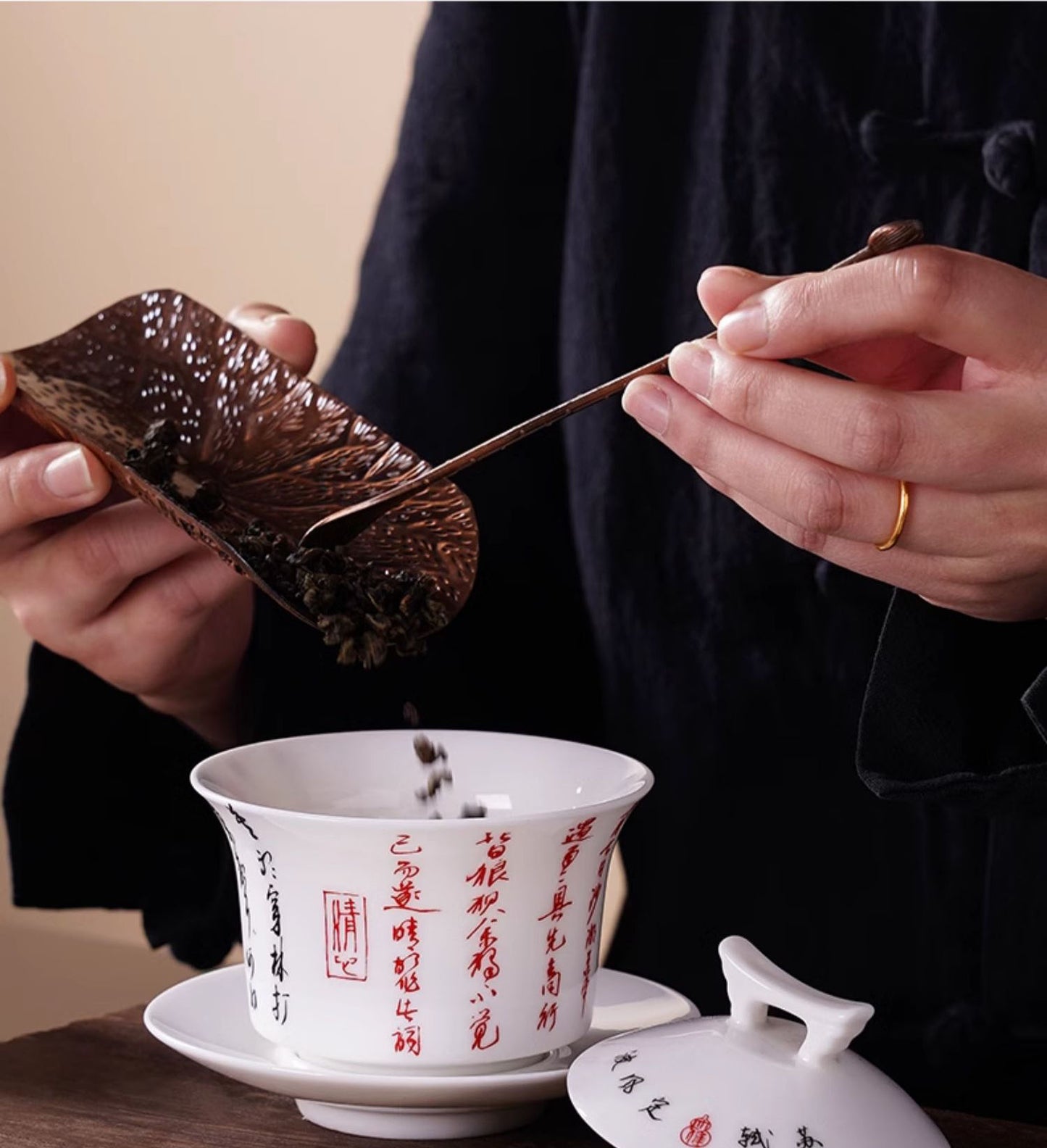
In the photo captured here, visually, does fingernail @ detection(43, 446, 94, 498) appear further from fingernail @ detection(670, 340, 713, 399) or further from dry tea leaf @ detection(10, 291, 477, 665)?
fingernail @ detection(670, 340, 713, 399)

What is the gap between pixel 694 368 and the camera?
2.18ft

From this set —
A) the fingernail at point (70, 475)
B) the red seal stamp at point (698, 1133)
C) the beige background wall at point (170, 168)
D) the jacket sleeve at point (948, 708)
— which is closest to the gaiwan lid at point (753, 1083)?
the red seal stamp at point (698, 1133)

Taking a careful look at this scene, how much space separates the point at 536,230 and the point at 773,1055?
2.65 feet

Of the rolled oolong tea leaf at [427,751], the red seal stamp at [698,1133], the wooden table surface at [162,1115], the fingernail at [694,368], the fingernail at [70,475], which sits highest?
the fingernail at [694,368]

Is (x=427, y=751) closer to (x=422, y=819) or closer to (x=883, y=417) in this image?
(x=422, y=819)

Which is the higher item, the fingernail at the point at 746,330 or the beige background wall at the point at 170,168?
the beige background wall at the point at 170,168

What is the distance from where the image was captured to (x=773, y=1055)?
0.58 m

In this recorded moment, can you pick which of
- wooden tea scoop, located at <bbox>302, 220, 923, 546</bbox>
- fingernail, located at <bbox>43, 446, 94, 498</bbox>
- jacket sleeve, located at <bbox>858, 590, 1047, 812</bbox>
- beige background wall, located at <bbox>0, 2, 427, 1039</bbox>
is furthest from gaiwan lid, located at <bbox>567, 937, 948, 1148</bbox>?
beige background wall, located at <bbox>0, 2, 427, 1039</bbox>

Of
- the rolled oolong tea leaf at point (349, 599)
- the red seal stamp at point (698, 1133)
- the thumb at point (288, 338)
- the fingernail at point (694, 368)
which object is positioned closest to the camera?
the red seal stamp at point (698, 1133)

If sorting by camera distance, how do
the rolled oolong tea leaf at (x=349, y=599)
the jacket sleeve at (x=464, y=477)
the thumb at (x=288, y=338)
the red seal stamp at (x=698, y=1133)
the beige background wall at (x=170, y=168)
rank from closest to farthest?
1. the red seal stamp at (x=698, y=1133)
2. the rolled oolong tea leaf at (x=349, y=599)
3. the thumb at (x=288, y=338)
4. the jacket sleeve at (x=464, y=477)
5. the beige background wall at (x=170, y=168)

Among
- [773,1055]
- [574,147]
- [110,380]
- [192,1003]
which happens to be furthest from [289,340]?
[773,1055]

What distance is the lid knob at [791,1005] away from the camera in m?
0.56

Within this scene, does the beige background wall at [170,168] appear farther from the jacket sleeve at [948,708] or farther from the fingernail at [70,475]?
the jacket sleeve at [948,708]

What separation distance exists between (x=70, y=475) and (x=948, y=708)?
47cm
